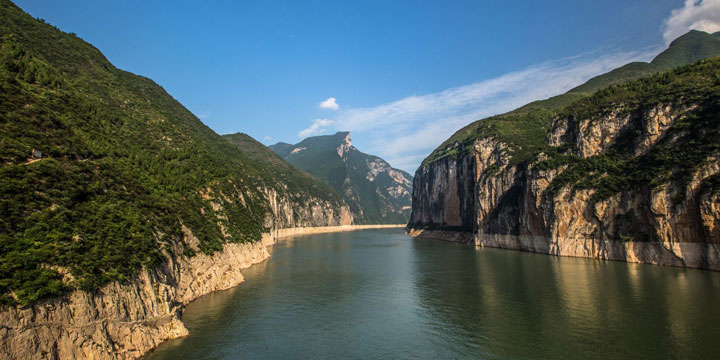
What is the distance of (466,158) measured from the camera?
137m

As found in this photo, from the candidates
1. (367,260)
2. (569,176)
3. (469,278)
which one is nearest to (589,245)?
(569,176)

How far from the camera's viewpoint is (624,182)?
64000mm

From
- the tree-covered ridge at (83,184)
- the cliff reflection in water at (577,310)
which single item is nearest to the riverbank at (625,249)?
the cliff reflection in water at (577,310)

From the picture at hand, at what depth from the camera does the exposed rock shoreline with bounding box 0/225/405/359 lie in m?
17.9

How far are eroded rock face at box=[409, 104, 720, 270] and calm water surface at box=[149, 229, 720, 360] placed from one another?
532cm

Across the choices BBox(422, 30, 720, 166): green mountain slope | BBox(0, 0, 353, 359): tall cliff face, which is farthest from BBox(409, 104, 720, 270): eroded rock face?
BBox(0, 0, 353, 359): tall cliff face

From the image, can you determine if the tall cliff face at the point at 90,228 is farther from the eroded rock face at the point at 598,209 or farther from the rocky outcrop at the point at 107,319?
the eroded rock face at the point at 598,209

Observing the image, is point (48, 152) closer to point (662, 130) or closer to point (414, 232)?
point (662, 130)

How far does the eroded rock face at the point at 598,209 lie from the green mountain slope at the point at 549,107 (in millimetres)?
4959

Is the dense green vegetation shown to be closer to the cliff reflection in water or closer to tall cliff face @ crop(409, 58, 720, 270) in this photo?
tall cliff face @ crop(409, 58, 720, 270)

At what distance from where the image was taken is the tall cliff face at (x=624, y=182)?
51625mm

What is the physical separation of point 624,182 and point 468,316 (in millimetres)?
46276

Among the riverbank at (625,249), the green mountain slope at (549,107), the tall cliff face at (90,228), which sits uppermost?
the green mountain slope at (549,107)

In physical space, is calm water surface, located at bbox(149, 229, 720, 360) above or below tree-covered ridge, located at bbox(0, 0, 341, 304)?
below
